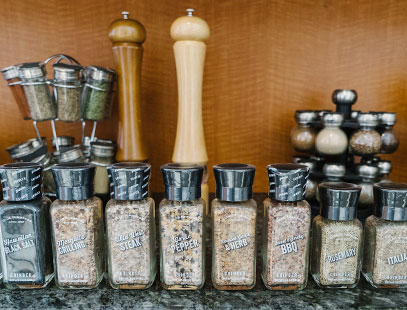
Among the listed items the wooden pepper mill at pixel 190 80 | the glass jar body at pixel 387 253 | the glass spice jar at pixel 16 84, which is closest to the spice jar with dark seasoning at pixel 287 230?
the glass jar body at pixel 387 253

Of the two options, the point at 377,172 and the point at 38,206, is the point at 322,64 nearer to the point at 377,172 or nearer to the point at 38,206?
the point at 377,172

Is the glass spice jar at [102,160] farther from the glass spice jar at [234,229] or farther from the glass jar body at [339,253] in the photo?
the glass jar body at [339,253]

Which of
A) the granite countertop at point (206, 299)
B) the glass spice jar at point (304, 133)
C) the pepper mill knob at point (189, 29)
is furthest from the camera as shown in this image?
the glass spice jar at point (304, 133)

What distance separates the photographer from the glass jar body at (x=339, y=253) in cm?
60

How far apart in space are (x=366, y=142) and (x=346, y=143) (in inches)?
1.7

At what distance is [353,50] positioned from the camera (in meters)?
1.01

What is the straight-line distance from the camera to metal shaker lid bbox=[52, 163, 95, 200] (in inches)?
23.1

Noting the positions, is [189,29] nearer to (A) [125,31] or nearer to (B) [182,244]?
(A) [125,31]

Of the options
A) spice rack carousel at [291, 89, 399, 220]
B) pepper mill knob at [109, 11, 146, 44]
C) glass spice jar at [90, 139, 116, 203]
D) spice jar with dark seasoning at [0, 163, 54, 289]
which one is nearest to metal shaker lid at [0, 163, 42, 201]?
spice jar with dark seasoning at [0, 163, 54, 289]

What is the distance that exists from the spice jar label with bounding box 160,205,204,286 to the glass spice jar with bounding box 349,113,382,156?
0.45 m

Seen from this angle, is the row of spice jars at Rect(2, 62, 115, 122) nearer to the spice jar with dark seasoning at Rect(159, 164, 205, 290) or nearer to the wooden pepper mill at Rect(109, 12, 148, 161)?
the wooden pepper mill at Rect(109, 12, 148, 161)

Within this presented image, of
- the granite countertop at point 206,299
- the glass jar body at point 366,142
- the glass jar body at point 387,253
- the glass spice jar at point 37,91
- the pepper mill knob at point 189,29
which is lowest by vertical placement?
the granite countertop at point 206,299

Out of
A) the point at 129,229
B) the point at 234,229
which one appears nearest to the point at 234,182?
the point at 234,229

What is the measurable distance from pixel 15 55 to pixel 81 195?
59 cm
